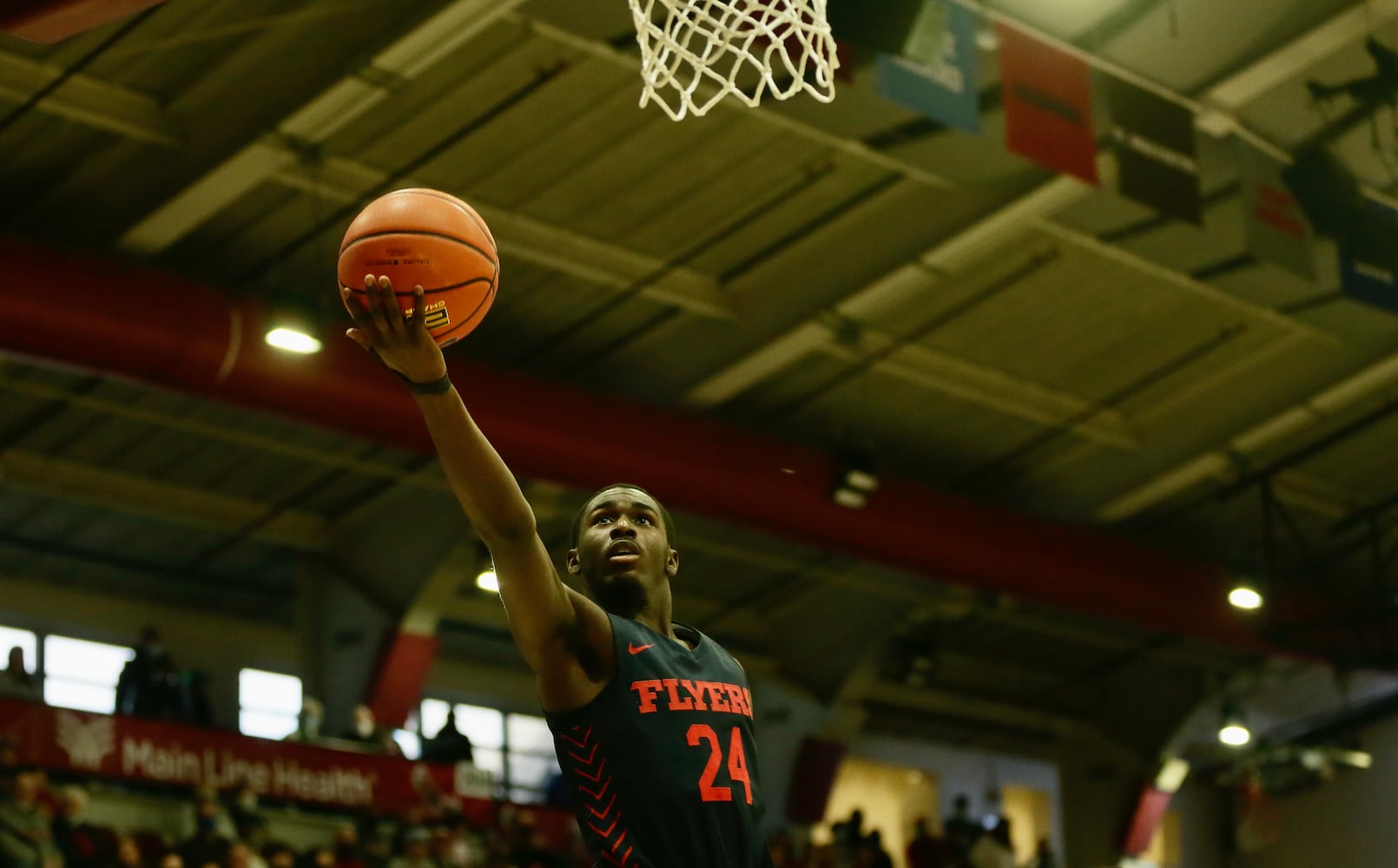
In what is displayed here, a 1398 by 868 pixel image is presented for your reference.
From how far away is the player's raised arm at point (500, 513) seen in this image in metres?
3.67

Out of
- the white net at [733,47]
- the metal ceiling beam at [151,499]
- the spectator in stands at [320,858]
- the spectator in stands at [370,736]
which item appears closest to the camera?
the white net at [733,47]

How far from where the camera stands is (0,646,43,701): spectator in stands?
15.3 meters

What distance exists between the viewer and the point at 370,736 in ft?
56.7

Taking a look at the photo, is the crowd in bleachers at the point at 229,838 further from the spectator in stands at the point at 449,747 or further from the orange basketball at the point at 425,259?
the orange basketball at the point at 425,259

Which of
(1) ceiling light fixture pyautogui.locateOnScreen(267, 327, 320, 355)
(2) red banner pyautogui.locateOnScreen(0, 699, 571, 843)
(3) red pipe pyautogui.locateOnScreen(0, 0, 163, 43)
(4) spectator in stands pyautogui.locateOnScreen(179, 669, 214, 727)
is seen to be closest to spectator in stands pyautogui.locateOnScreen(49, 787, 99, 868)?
(2) red banner pyautogui.locateOnScreen(0, 699, 571, 843)

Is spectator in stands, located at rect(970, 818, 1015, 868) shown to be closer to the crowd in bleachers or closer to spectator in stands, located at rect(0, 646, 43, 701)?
the crowd in bleachers

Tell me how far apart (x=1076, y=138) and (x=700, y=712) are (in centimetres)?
877

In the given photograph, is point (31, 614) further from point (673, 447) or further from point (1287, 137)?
point (1287, 137)

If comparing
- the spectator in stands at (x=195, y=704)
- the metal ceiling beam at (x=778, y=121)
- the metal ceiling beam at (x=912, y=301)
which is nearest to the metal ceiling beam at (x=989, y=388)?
the metal ceiling beam at (x=912, y=301)

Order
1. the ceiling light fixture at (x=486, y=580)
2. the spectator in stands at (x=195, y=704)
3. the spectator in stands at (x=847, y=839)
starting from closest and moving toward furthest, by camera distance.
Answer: the spectator in stands at (x=195, y=704) < the ceiling light fixture at (x=486, y=580) < the spectator in stands at (x=847, y=839)

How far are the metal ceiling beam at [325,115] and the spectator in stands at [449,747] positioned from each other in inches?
226

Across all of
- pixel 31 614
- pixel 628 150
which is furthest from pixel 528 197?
pixel 31 614

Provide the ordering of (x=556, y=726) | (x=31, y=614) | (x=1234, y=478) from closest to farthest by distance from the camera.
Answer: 1. (x=556, y=726)
2. (x=31, y=614)
3. (x=1234, y=478)

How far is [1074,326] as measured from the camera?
1781cm
